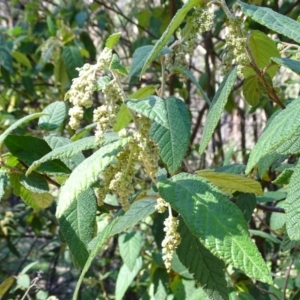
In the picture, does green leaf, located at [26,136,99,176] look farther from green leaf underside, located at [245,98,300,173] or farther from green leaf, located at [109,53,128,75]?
green leaf underside, located at [245,98,300,173]

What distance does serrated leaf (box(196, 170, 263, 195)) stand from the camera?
96 centimetres

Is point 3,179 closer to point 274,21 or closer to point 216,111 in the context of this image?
point 216,111

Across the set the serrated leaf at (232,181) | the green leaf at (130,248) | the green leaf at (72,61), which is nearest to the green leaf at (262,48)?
the serrated leaf at (232,181)

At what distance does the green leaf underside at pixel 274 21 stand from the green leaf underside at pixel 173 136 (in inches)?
8.1

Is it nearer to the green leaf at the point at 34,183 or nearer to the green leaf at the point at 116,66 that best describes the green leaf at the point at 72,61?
the green leaf at the point at 34,183

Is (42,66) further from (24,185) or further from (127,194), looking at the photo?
(127,194)

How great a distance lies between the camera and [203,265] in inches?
36.1

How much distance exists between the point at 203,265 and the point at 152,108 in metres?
0.30

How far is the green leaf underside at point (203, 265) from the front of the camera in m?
0.91

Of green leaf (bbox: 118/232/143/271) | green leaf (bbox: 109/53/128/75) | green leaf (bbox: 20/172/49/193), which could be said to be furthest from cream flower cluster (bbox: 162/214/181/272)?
green leaf (bbox: 118/232/143/271)

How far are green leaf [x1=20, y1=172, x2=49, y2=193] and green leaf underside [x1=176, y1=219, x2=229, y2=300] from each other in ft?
1.12

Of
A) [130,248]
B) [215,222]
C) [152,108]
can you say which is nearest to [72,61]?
[130,248]

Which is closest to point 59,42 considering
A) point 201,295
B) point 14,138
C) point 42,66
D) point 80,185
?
point 42,66

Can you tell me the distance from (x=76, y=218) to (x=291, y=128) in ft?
1.58
